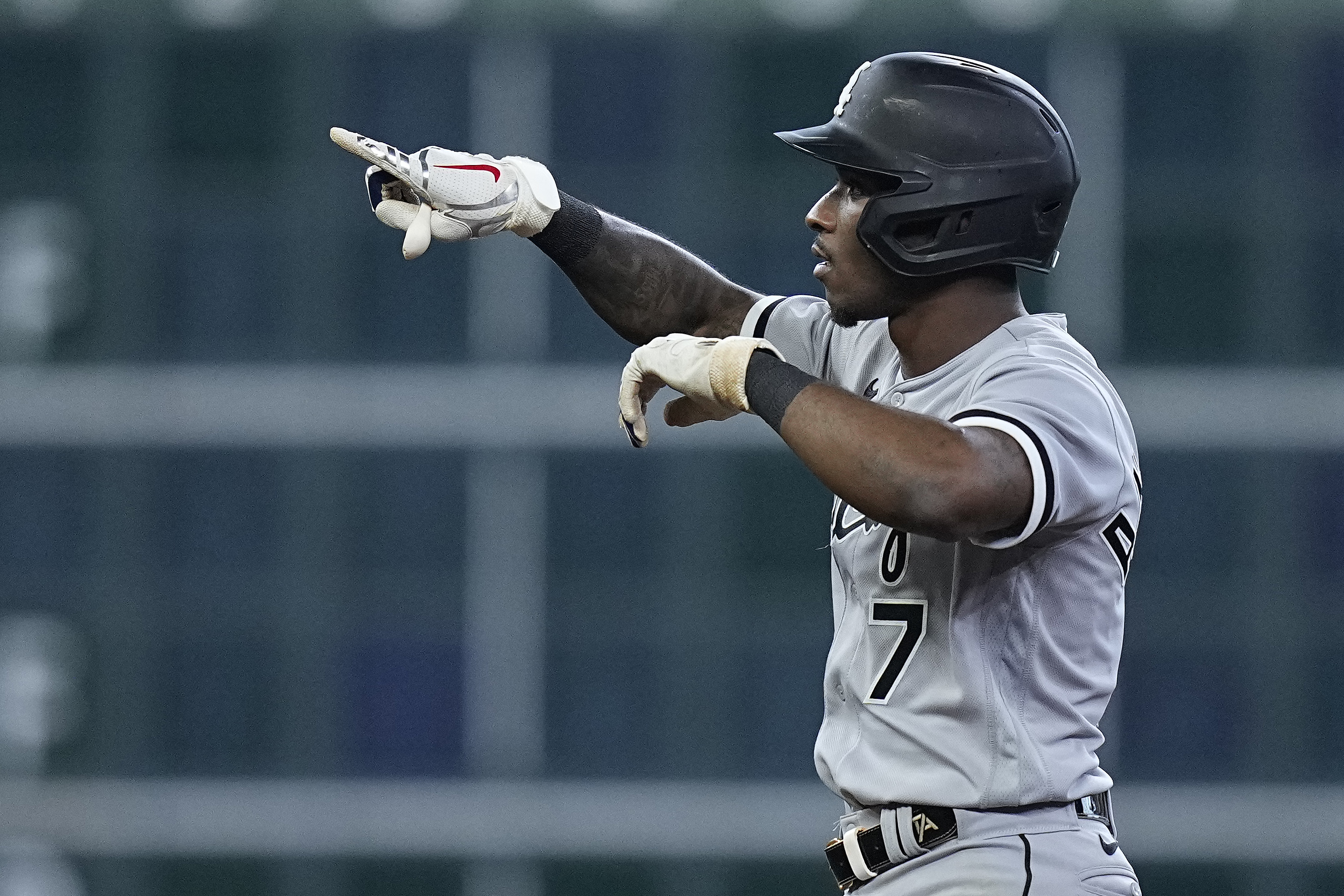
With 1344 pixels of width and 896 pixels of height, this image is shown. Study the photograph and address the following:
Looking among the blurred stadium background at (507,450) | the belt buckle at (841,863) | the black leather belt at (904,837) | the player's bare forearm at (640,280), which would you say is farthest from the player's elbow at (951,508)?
the blurred stadium background at (507,450)

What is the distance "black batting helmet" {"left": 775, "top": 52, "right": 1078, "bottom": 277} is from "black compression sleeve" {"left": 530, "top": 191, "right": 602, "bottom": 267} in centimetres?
63

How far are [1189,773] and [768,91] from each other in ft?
11.1

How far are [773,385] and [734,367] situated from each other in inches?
3.4

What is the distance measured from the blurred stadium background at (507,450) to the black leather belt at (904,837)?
543 centimetres

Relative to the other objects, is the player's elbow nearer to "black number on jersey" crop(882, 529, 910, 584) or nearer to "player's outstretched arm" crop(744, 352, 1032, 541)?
"player's outstretched arm" crop(744, 352, 1032, 541)

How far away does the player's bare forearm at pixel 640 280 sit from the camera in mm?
3371

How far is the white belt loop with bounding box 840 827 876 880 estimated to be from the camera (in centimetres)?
279

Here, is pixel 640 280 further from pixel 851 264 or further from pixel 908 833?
pixel 908 833

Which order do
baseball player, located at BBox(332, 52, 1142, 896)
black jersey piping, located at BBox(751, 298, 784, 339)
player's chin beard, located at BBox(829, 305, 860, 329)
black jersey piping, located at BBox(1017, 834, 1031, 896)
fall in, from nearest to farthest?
baseball player, located at BBox(332, 52, 1142, 896), black jersey piping, located at BBox(1017, 834, 1031, 896), player's chin beard, located at BBox(829, 305, 860, 329), black jersey piping, located at BBox(751, 298, 784, 339)

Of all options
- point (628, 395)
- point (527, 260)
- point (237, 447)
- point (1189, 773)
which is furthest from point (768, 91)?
point (628, 395)

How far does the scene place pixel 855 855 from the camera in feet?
9.15

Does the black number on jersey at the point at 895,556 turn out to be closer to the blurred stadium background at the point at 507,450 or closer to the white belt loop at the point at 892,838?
the white belt loop at the point at 892,838

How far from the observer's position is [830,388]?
254 centimetres

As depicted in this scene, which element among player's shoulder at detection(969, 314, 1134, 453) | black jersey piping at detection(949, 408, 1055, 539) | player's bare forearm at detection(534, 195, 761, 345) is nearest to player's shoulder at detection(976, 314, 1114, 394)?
player's shoulder at detection(969, 314, 1134, 453)
